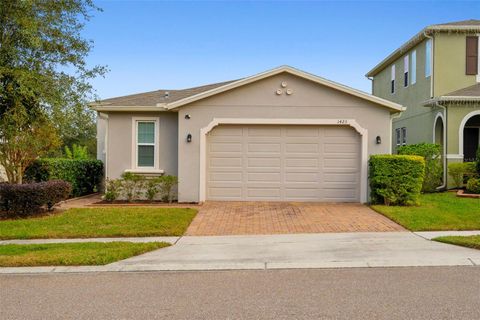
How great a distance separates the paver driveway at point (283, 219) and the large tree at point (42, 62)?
14.5 ft

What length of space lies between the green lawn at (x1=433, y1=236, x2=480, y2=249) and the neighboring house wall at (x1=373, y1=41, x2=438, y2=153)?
10912 mm

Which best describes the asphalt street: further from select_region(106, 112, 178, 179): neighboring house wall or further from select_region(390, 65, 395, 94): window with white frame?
select_region(390, 65, 395, 94): window with white frame

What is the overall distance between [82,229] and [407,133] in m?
17.3

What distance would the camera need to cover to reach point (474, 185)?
14859mm

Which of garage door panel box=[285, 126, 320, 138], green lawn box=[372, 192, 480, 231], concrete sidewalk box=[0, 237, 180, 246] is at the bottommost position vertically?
concrete sidewalk box=[0, 237, 180, 246]

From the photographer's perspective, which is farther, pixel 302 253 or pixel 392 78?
pixel 392 78

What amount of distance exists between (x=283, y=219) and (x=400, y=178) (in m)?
3.96

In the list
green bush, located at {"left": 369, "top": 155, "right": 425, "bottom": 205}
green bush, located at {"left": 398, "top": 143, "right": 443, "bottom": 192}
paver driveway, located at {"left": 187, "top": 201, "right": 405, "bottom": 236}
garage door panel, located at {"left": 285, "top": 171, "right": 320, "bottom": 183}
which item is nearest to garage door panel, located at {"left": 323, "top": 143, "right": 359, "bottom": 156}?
garage door panel, located at {"left": 285, "top": 171, "right": 320, "bottom": 183}

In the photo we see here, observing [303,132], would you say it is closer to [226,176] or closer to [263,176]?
[263,176]

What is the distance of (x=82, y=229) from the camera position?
9.71m

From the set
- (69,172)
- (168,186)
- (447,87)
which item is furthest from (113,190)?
(447,87)

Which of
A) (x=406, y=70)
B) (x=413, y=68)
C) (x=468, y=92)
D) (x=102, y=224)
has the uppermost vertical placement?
(x=406, y=70)

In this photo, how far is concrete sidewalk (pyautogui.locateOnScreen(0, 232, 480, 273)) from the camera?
6.81 meters

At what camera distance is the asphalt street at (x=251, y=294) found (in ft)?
15.4
